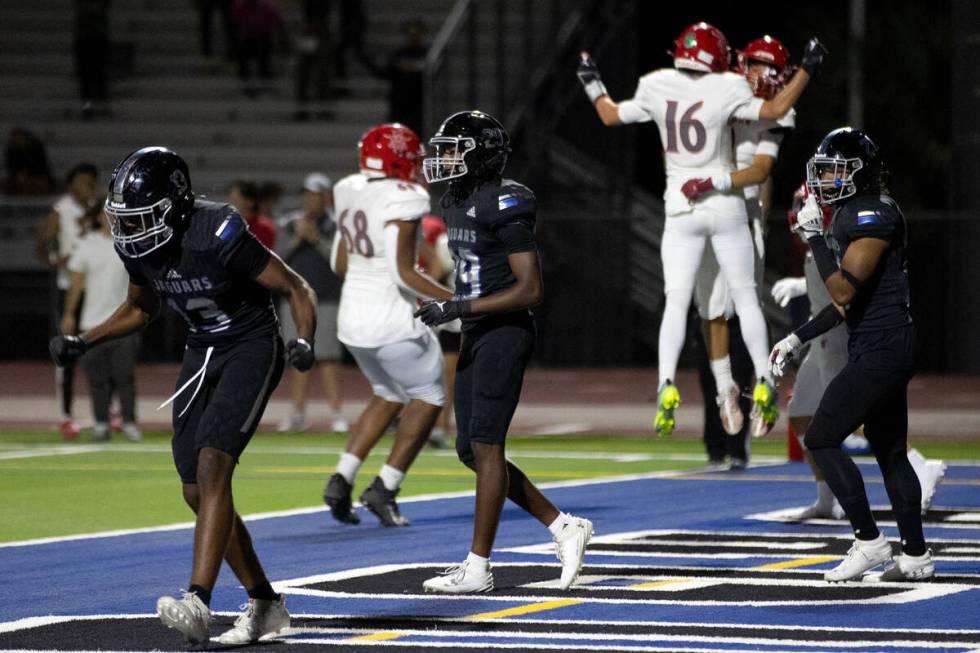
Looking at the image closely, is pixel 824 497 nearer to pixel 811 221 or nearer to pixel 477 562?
pixel 811 221

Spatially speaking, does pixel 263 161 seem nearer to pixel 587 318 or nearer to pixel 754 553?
pixel 587 318

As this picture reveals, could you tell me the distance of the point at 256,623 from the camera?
7977 millimetres

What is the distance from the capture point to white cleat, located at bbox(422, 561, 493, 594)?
9117 mm

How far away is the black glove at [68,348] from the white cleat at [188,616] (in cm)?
126

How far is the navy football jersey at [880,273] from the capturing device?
931cm

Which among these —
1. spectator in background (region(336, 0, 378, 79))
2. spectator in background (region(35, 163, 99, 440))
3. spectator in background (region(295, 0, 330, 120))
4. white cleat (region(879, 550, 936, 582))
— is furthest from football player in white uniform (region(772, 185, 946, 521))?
spectator in background (region(336, 0, 378, 79))

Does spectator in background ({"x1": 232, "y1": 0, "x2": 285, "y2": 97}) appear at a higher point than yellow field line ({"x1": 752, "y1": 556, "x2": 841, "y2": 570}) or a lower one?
higher

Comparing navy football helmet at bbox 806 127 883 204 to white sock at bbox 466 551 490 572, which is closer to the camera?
white sock at bbox 466 551 490 572

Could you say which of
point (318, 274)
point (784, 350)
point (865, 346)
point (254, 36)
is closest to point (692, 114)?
point (784, 350)

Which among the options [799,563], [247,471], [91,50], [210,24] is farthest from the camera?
[210,24]

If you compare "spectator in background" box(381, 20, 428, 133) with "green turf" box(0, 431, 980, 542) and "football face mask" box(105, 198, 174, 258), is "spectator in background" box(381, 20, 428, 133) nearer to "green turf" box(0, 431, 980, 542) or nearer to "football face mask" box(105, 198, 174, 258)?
"green turf" box(0, 431, 980, 542)

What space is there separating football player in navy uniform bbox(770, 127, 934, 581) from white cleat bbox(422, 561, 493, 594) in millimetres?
1564

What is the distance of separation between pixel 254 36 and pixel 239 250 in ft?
81.8

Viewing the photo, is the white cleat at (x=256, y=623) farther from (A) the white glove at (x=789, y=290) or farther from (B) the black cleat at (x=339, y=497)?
(A) the white glove at (x=789, y=290)
